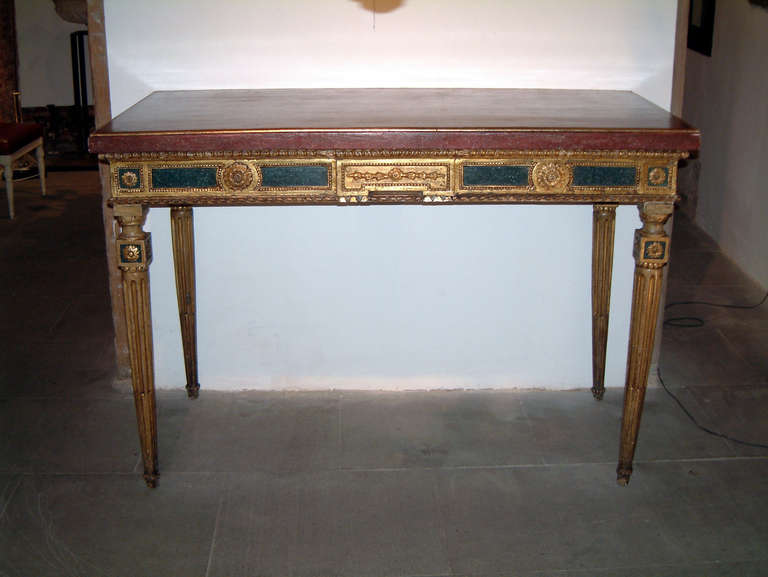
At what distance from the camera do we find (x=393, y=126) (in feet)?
7.69

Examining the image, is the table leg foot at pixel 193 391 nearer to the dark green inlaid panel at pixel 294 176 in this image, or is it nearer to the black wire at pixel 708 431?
the dark green inlaid panel at pixel 294 176

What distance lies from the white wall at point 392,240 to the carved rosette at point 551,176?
70 centimetres

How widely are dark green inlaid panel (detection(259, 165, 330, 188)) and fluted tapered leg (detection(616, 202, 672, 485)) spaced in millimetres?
813

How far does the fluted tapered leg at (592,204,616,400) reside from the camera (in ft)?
10.0

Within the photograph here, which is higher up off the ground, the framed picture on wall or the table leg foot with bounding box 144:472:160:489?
the framed picture on wall

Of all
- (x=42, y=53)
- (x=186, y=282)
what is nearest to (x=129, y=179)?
(x=186, y=282)

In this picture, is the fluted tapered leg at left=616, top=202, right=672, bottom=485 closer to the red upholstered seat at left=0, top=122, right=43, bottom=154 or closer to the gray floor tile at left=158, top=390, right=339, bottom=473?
the gray floor tile at left=158, top=390, right=339, bottom=473

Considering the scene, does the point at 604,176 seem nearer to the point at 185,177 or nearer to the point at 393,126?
the point at 393,126

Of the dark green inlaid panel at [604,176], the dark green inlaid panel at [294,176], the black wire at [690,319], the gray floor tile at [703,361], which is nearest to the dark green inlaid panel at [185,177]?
the dark green inlaid panel at [294,176]

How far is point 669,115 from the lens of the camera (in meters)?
2.56

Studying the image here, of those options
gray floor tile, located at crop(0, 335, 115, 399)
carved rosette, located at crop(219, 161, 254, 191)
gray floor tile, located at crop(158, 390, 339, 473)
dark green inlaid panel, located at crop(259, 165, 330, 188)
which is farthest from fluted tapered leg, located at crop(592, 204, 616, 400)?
gray floor tile, located at crop(0, 335, 115, 399)

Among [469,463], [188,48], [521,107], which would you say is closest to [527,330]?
[469,463]

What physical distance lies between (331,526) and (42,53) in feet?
20.7

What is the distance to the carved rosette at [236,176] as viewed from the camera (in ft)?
7.84
